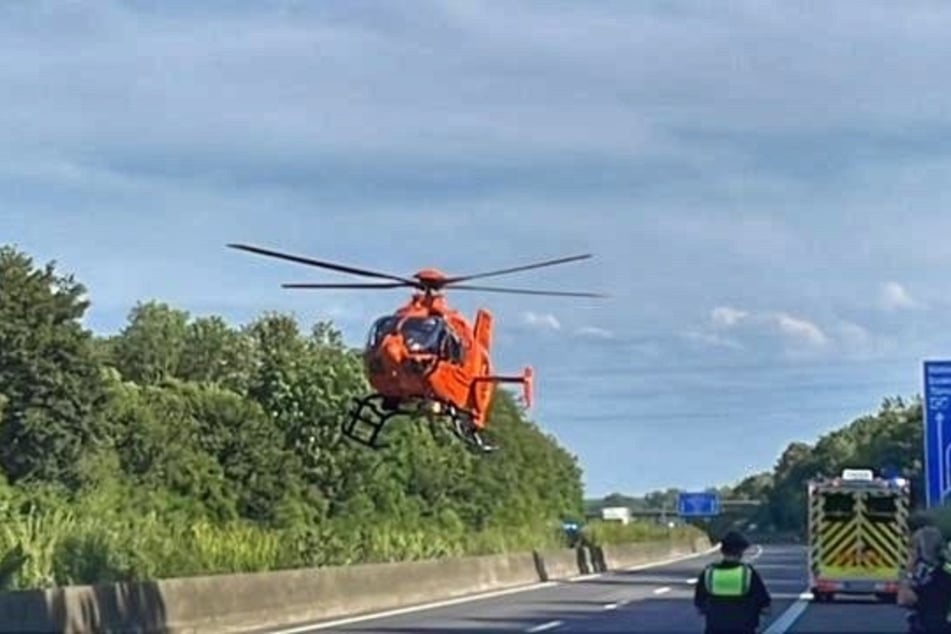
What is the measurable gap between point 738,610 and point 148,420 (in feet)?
234

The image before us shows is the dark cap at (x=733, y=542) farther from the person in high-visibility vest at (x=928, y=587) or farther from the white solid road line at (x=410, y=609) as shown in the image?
the white solid road line at (x=410, y=609)

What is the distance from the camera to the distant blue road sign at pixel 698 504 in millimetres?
129750

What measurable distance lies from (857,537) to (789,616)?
8587 mm

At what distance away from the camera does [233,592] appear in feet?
96.5

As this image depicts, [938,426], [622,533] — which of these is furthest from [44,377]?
[938,426]

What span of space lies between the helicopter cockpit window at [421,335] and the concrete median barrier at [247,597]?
3.93 m

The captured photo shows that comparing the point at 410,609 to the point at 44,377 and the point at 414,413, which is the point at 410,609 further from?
the point at 44,377

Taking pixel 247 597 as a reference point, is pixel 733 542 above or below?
above

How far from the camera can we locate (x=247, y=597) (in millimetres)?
30156

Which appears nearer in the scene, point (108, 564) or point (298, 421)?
point (108, 564)

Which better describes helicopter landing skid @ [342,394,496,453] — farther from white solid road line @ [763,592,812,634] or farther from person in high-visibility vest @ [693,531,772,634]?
person in high-visibility vest @ [693,531,772,634]

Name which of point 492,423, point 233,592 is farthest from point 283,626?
point 492,423

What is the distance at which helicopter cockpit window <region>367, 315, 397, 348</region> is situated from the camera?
31.9m

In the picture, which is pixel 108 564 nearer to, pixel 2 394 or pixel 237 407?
pixel 2 394
